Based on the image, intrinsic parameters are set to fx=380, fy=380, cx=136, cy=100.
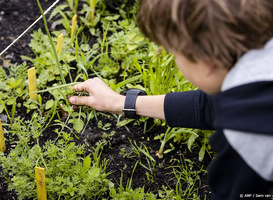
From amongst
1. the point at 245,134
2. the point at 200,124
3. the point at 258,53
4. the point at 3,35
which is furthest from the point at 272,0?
the point at 3,35

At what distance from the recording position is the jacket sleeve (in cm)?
145

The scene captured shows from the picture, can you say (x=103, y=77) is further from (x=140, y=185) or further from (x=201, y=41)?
(x=201, y=41)

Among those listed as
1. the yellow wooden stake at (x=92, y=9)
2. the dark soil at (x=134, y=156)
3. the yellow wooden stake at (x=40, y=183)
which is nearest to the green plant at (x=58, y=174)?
the yellow wooden stake at (x=40, y=183)

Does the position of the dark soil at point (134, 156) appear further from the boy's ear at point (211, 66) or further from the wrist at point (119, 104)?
the boy's ear at point (211, 66)

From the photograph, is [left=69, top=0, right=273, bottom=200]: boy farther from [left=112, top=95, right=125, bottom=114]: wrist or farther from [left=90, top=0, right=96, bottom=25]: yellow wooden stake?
[left=90, top=0, right=96, bottom=25]: yellow wooden stake

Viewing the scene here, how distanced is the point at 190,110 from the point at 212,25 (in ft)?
1.87

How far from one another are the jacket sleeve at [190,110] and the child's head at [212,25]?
0.41 meters

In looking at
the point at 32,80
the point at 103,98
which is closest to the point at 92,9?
the point at 32,80

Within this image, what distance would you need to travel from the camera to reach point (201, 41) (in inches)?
39.4

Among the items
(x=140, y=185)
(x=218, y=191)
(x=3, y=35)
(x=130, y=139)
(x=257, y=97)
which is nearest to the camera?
(x=257, y=97)

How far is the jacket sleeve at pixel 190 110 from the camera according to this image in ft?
4.76

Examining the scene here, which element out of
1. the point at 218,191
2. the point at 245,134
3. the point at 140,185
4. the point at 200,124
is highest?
the point at 245,134

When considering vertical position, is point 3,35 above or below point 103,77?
above

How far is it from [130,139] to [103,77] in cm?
42
